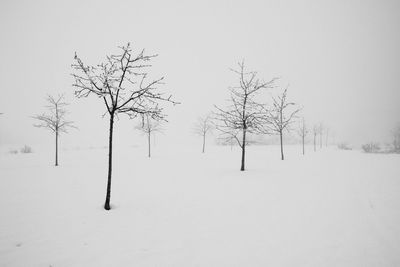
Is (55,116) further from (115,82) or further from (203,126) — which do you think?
(203,126)

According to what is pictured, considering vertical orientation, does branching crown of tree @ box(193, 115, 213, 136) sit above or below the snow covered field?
above

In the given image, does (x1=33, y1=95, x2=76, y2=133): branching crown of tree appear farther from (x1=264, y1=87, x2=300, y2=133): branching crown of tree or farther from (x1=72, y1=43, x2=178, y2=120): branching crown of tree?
(x1=264, y1=87, x2=300, y2=133): branching crown of tree

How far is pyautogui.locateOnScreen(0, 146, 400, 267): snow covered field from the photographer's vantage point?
524cm

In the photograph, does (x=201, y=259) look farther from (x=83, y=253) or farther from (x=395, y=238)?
(x=395, y=238)

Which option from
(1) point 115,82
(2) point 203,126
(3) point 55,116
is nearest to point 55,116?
(3) point 55,116

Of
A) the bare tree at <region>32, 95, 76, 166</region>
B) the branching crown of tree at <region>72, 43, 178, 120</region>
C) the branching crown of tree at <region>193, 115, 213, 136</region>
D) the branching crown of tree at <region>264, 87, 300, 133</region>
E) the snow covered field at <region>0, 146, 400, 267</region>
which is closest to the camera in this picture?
the snow covered field at <region>0, 146, 400, 267</region>

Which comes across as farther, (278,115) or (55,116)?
(278,115)

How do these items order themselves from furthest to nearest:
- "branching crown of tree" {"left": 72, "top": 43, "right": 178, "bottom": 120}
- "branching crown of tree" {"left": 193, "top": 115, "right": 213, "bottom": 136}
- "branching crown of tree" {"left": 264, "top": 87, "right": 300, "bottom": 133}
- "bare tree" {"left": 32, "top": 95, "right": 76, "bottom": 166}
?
"branching crown of tree" {"left": 193, "top": 115, "right": 213, "bottom": 136} → "bare tree" {"left": 32, "top": 95, "right": 76, "bottom": 166} → "branching crown of tree" {"left": 264, "top": 87, "right": 300, "bottom": 133} → "branching crown of tree" {"left": 72, "top": 43, "right": 178, "bottom": 120}

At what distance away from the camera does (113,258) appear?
5.23m

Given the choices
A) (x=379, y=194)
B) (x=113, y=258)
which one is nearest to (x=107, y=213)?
(x=113, y=258)

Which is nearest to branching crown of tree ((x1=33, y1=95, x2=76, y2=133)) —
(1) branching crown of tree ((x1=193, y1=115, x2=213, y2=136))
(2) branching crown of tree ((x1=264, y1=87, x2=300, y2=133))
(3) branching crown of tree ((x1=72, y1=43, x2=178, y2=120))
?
(3) branching crown of tree ((x1=72, y1=43, x2=178, y2=120))

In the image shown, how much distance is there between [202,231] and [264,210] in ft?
9.24

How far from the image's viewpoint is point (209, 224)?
7090 mm

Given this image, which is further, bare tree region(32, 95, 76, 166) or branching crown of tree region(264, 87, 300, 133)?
bare tree region(32, 95, 76, 166)
